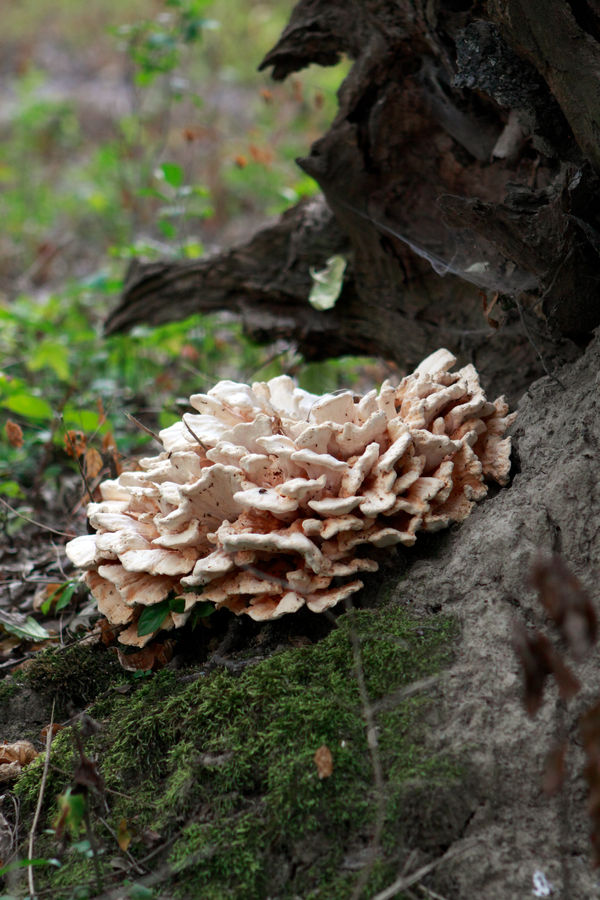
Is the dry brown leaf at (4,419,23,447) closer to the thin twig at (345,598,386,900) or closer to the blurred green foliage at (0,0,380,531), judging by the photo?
the blurred green foliage at (0,0,380,531)

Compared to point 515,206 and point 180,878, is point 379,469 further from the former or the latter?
point 180,878

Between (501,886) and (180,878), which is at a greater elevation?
(501,886)

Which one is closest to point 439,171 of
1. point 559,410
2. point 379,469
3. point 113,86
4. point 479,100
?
point 479,100

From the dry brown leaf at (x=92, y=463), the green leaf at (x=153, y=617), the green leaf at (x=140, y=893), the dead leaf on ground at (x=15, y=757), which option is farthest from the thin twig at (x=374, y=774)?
the dry brown leaf at (x=92, y=463)

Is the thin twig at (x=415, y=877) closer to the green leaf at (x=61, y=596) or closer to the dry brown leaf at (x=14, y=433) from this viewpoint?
the green leaf at (x=61, y=596)

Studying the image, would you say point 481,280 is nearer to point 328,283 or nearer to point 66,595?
point 328,283

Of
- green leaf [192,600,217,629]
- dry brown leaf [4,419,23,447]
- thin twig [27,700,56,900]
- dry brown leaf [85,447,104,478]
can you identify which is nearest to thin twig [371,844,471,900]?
thin twig [27,700,56,900]

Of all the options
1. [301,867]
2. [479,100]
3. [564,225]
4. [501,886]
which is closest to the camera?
[501,886]

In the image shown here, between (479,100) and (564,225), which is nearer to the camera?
(564,225)
